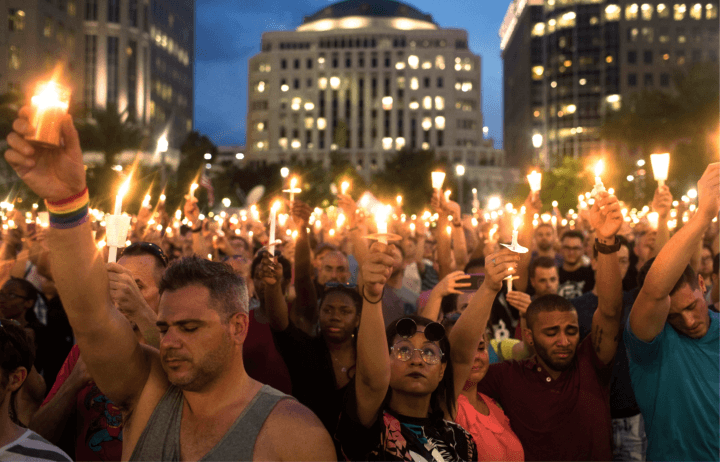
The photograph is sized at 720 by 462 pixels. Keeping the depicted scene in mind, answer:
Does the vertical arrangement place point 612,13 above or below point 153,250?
above

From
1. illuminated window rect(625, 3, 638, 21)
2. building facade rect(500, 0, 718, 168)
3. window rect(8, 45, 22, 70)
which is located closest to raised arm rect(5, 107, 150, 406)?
window rect(8, 45, 22, 70)

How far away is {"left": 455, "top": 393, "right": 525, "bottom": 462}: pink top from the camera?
3.52 meters

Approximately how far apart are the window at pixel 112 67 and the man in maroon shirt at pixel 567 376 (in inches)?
2774

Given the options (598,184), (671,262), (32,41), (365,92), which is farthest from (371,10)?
(671,262)

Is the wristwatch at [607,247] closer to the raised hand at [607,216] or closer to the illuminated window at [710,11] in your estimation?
the raised hand at [607,216]

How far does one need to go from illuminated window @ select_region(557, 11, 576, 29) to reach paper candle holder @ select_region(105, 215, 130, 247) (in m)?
98.2

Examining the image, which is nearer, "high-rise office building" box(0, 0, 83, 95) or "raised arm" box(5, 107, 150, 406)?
"raised arm" box(5, 107, 150, 406)

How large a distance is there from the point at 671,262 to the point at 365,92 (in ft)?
372

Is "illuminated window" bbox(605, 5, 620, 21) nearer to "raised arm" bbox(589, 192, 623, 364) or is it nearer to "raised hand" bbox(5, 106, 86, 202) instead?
"raised arm" bbox(589, 192, 623, 364)

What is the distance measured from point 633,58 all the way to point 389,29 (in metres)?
43.5

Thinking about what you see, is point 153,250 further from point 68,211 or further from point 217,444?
point 217,444

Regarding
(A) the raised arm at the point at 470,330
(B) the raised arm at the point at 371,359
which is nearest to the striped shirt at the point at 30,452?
(B) the raised arm at the point at 371,359

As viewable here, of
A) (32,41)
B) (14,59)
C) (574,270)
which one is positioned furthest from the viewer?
(32,41)

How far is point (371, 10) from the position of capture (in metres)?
125
